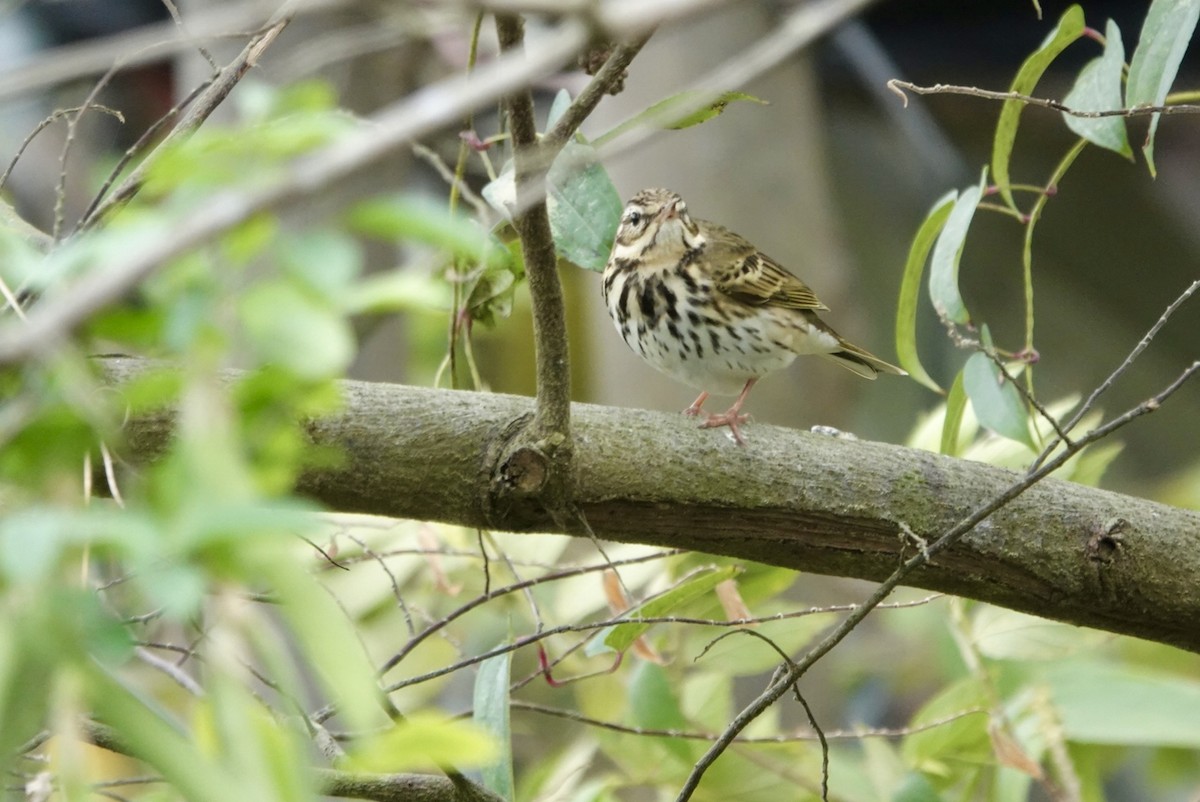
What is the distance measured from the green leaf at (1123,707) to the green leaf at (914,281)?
711 mm

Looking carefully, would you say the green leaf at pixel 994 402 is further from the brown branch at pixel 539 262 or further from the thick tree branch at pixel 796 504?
the brown branch at pixel 539 262

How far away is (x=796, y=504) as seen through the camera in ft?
5.09

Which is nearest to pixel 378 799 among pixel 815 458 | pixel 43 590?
pixel 815 458

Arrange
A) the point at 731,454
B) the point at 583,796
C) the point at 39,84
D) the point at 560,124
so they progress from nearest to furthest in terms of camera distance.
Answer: the point at 39,84 < the point at 560,124 < the point at 731,454 < the point at 583,796

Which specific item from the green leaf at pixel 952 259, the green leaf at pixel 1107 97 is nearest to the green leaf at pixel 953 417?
the green leaf at pixel 952 259

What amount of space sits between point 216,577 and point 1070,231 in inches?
242

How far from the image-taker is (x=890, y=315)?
6.09 m

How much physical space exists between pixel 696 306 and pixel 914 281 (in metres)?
0.61

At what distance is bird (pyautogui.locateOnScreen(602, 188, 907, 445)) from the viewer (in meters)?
2.38

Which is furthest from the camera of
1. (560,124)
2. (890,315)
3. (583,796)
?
(890,315)

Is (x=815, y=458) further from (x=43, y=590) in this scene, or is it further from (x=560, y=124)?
(x=43, y=590)

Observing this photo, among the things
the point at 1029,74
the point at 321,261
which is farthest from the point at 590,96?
the point at 1029,74

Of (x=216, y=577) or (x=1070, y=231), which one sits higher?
(x=1070, y=231)

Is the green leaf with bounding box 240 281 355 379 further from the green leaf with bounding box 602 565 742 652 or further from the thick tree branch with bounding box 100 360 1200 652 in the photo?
the green leaf with bounding box 602 565 742 652
